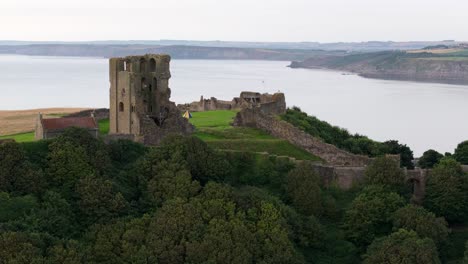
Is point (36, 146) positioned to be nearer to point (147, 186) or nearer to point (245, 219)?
point (147, 186)

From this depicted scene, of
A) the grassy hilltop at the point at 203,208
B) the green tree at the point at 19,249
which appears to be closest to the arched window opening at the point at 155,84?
the grassy hilltop at the point at 203,208

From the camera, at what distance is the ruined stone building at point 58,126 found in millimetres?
27750

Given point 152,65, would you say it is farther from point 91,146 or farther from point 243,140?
point 91,146

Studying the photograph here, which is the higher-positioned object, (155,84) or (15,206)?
(155,84)

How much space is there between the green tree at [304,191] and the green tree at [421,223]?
2.85m

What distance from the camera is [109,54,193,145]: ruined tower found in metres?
30.3

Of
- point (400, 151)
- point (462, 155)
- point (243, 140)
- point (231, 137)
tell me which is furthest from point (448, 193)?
point (400, 151)

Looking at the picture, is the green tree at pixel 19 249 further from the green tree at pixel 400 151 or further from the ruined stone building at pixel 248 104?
the green tree at pixel 400 151

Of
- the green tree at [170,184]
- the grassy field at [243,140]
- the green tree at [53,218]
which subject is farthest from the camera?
the grassy field at [243,140]

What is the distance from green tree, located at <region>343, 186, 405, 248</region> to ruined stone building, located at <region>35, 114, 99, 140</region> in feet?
32.7

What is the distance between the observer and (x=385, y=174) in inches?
1071

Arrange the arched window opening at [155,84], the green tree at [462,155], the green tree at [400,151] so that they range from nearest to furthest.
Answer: the arched window opening at [155,84] < the green tree at [462,155] < the green tree at [400,151]

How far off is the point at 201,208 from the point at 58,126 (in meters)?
8.13

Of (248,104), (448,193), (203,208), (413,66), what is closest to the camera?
(203,208)
